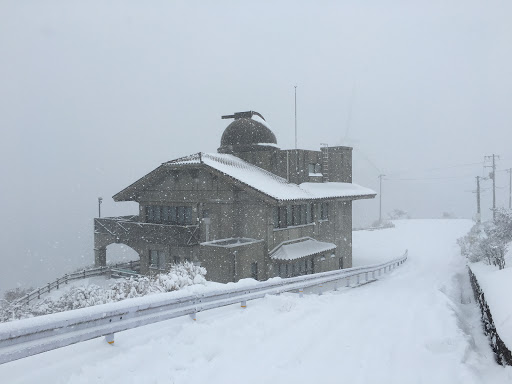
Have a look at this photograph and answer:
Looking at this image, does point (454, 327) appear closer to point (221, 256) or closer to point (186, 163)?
point (221, 256)

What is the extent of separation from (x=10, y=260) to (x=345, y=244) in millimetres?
164368

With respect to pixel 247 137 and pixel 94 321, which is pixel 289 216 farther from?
pixel 94 321

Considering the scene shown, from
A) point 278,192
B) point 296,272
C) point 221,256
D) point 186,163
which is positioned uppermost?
point 186,163

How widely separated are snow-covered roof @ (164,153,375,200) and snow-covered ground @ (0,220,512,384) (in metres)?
11.9

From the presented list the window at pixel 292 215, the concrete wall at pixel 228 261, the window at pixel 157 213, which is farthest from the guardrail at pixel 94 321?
the window at pixel 157 213

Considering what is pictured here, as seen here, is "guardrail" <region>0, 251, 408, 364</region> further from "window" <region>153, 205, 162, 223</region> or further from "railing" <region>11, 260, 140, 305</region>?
"railing" <region>11, 260, 140, 305</region>

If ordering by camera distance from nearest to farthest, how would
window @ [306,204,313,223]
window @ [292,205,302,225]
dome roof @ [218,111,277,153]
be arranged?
window @ [292,205,302,225] → window @ [306,204,313,223] → dome roof @ [218,111,277,153]

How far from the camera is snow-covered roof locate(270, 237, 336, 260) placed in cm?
2256

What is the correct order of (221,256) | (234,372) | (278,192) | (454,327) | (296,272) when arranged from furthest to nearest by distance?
1. (296,272)
2. (278,192)
3. (221,256)
4. (454,327)
5. (234,372)

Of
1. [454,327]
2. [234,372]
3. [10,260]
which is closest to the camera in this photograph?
[234,372]

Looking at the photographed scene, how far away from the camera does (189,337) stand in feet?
23.9

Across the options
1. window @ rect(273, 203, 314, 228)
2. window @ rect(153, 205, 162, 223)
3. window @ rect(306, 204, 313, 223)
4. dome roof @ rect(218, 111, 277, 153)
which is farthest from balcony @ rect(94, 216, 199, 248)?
dome roof @ rect(218, 111, 277, 153)

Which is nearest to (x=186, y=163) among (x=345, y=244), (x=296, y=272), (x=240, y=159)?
(x=240, y=159)

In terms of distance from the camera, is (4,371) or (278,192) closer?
(4,371)
